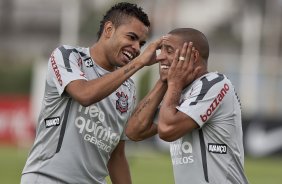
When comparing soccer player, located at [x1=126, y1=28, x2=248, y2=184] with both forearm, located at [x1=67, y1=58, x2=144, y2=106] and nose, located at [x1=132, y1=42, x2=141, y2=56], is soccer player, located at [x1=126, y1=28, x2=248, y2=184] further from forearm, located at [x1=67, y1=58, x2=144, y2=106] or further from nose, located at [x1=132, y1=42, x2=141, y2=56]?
nose, located at [x1=132, y1=42, x2=141, y2=56]

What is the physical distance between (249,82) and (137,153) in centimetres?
697

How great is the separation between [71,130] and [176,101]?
1.12 meters

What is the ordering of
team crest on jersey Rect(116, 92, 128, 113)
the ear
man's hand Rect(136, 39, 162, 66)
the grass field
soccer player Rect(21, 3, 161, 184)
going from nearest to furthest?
man's hand Rect(136, 39, 162, 66), soccer player Rect(21, 3, 161, 184), team crest on jersey Rect(116, 92, 128, 113), the ear, the grass field

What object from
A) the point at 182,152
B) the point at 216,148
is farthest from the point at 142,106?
the point at 216,148

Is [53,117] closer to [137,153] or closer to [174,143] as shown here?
[174,143]

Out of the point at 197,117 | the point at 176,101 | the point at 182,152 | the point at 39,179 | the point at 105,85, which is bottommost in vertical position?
the point at 39,179

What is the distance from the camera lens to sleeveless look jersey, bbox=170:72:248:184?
7602mm

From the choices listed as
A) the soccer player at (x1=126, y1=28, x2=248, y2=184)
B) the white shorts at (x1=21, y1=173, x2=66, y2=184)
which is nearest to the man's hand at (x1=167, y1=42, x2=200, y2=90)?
the soccer player at (x1=126, y1=28, x2=248, y2=184)

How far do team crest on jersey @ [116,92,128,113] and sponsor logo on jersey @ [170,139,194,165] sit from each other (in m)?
0.92

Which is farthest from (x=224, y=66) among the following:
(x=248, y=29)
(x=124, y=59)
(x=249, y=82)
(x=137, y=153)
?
(x=124, y=59)

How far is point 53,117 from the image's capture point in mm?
8352

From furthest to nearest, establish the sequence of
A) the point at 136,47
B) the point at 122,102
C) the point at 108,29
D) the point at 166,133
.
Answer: the point at 108,29 < the point at 122,102 < the point at 136,47 < the point at 166,133

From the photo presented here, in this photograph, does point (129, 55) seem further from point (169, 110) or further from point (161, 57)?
point (169, 110)

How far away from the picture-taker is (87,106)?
26.7 feet
